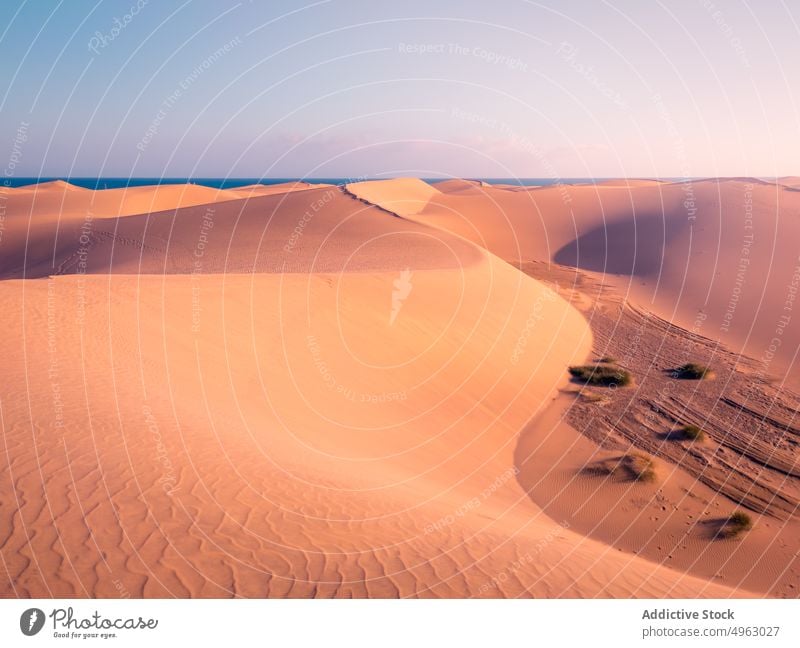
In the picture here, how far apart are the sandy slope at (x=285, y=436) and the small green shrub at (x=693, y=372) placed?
4.14m

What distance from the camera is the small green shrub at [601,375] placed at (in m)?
18.0

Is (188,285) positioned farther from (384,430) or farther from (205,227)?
(205,227)

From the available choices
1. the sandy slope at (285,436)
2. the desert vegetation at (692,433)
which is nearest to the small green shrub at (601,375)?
the sandy slope at (285,436)

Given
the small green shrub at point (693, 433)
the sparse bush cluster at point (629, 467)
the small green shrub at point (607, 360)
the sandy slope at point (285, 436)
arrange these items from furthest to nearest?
1. the small green shrub at point (607, 360)
2. the small green shrub at point (693, 433)
3. the sparse bush cluster at point (629, 467)
4. the sandy slope at point (285, 436)

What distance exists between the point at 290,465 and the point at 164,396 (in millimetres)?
3482

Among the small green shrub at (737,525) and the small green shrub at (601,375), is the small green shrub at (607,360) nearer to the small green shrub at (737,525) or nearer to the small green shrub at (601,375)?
the small green shrub at (601,375)

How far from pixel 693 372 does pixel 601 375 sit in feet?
10.4

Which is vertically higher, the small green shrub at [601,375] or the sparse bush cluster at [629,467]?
the small green shrub at [601,375]

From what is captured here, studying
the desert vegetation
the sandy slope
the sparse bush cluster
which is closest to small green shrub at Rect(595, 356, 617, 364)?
the sandy slope

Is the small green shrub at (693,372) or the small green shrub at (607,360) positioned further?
the small green shrub at (607,360)

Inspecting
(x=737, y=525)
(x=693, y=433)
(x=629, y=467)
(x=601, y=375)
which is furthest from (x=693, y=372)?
(x=737, y=525)

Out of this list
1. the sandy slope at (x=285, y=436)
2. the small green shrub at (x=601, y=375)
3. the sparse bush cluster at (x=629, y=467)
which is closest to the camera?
the sandy slope at (x=285, y=436)

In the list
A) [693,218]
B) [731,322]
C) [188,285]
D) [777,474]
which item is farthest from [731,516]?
[693,218]

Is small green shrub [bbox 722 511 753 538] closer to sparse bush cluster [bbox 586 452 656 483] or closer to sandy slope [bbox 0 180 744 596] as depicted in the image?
sparse bush cluster [bbox 586 452 656 483]
